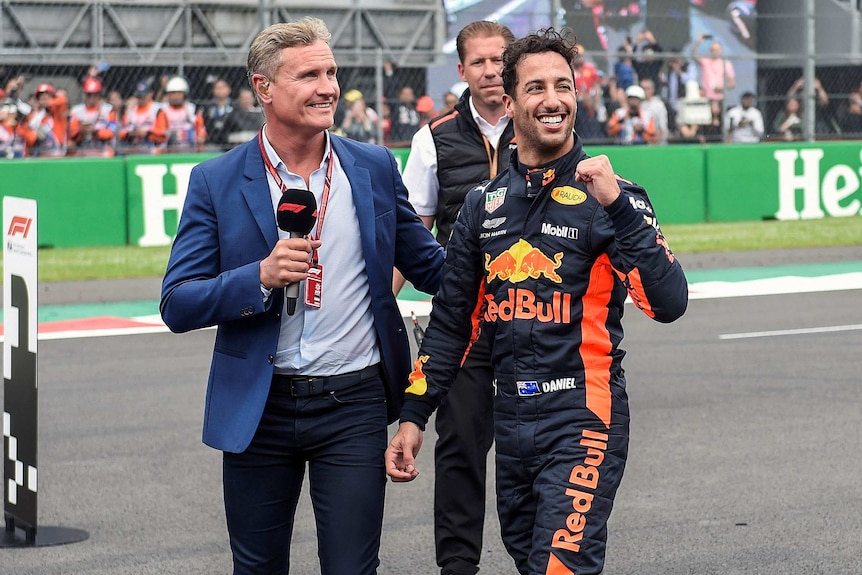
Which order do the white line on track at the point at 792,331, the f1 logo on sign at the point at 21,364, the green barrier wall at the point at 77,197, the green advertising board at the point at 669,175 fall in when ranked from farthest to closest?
the green advertising board at the point at 669,175
the green barrier wall at the point at 77,197
the white line on track at the point at 792,331
the f1 logo on sign at the point at 21,364

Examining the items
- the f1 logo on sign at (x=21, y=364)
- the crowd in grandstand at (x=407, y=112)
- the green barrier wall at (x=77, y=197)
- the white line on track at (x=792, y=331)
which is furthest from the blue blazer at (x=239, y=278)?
the green barrier wall at (x=77, y=197)

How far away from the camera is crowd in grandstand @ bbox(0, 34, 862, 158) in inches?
660

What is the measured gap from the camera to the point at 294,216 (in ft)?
11.9

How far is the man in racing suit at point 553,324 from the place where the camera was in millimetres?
3742

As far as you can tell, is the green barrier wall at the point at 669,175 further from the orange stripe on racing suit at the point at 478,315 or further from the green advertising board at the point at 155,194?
the orange stripe on racing suit at the point at 478,315

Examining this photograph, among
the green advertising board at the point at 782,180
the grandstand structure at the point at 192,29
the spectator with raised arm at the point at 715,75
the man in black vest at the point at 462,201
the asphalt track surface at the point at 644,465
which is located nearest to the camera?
the man in black vest at the point at 462,201

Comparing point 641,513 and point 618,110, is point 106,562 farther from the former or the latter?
point 618,110

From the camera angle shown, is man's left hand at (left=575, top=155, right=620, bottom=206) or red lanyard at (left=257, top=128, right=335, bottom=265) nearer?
man's left hand at (left=575, top=155, right=620, bottom=206)

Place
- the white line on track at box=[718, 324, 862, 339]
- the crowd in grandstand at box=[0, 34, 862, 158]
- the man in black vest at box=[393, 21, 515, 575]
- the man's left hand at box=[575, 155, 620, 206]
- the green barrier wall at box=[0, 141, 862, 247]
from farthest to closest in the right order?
the crowd in grandstand at box=[0, 34, 862, 158]
the green barrier wall at box=[0, 141, 862, 247]
the white line on track at box=[718, 324, 862, 339]
the man in black vest at box=[393, 21, 515, 575]
the man's left hand at box=[575, 155, 620, 206]

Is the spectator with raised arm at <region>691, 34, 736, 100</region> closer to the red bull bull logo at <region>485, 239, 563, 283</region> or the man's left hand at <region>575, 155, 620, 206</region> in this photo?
the red bull bull logo at <region>485, 239, 563, 283</region>

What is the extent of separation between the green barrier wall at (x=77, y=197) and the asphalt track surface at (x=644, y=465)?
4616mm

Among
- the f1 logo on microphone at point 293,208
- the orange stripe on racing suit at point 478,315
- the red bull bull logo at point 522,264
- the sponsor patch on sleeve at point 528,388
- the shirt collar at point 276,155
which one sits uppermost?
the shirt collar at point 276,155

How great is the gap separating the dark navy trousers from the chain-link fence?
12981 millimetres

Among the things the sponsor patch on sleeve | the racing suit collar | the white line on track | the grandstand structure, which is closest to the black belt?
the sponsor patch on sleeve
